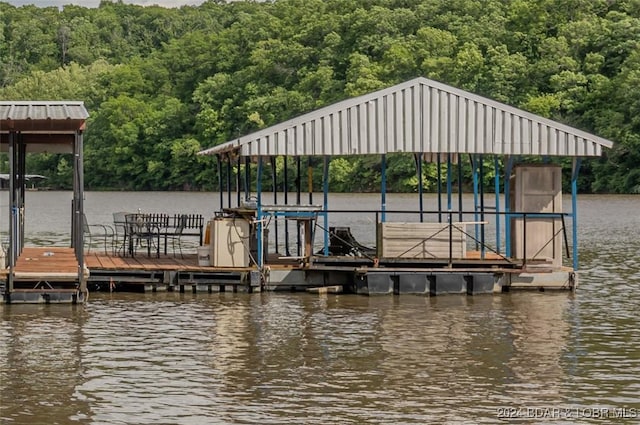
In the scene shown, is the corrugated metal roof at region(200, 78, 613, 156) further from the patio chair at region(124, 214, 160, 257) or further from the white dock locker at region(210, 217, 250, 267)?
the patio chair at region(124, 214, 160, 257)

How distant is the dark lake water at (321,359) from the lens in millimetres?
15250

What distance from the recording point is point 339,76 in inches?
4887

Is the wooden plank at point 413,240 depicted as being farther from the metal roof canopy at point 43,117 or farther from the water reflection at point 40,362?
the metal roof canopy at point 43,117

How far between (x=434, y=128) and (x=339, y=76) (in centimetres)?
9778

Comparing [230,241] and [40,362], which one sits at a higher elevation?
[230,241]

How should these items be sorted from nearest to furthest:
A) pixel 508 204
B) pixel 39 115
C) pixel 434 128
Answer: pixel 39 115 < pixel 434 128 < pixel 508 204

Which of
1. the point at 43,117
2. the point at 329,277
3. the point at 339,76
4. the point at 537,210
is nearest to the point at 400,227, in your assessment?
the point at 329,277

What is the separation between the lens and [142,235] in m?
28.5

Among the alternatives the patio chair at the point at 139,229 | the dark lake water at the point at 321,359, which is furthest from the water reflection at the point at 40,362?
the patio chair at the point at 139,229

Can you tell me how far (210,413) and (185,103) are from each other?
118078 mm

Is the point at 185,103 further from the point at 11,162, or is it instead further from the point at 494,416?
the point at 494,416

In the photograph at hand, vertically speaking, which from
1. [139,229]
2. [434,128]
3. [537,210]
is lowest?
[139,229]

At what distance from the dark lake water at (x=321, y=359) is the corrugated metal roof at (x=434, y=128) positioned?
303 cm

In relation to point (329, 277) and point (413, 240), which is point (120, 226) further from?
point (413, 240)
